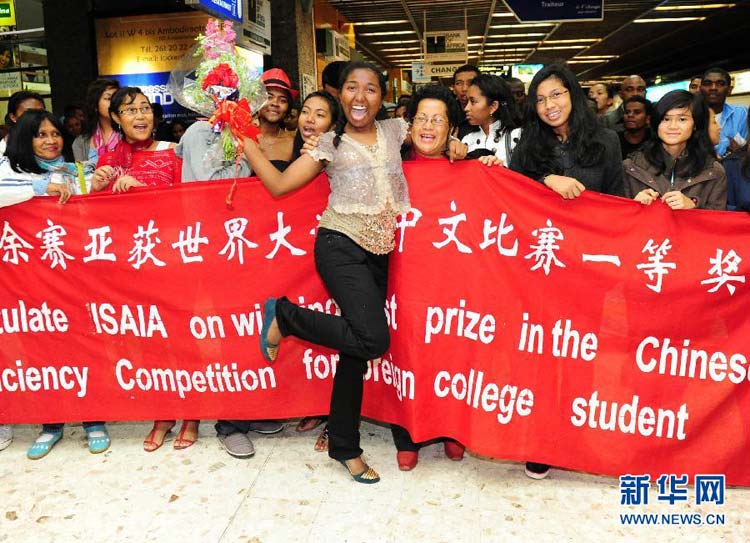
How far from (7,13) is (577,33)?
12.8m

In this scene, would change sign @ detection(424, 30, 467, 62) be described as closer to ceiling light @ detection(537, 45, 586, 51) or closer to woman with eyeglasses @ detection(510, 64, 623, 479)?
ceiling light @ detection(537, 45, 586, 51)

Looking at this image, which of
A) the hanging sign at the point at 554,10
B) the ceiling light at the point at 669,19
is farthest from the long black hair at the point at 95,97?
the ceiling light at the point at 669,19

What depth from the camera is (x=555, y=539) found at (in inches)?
94.0

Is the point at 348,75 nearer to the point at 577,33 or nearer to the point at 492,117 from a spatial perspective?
the point at 492,117

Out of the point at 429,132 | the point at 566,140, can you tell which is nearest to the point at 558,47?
the point at 566,140

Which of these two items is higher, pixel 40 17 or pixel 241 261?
pixel 40 17

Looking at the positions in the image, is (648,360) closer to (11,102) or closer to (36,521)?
(36,521)

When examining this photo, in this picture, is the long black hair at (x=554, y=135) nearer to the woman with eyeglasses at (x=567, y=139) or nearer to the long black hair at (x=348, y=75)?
the woman with eyeglasses at (x=567, y=139)

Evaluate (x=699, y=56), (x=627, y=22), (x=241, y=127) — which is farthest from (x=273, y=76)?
(x=699, y=56)

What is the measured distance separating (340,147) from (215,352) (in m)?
1.22

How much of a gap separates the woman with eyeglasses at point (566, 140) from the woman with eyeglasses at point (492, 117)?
0.52 metres

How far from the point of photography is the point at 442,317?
9.41 ft

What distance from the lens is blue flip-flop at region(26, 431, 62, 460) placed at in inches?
124

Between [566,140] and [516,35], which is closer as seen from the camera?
[566,140]
